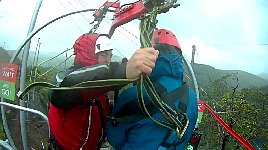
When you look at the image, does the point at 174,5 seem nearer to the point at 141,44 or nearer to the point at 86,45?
the point at 141,44

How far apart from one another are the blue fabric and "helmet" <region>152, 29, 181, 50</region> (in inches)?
4.4

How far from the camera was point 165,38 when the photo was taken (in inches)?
66.0

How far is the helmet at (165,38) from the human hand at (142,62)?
357 mm

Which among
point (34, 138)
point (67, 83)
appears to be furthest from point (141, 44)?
point (34, 138)

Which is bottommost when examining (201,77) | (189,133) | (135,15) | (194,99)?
(201,77)

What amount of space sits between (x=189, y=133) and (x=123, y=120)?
1.06ft

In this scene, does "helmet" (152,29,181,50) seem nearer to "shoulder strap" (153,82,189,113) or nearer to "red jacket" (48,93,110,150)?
"shoulder strap" (153,82,189,113)

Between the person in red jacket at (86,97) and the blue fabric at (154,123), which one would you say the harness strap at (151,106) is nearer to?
the blue fabric at (154,123)

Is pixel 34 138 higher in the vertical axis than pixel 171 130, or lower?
lower

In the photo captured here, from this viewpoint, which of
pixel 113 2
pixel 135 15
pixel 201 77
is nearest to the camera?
pixel 135 15

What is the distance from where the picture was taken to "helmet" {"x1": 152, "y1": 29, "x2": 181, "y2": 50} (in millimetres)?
1645

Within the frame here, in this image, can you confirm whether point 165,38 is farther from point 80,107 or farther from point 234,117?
point 234,117

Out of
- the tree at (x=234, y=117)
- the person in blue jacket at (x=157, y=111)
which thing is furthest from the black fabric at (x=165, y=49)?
the tree at (x=234, y=117)

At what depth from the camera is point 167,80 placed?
1.51 meters
